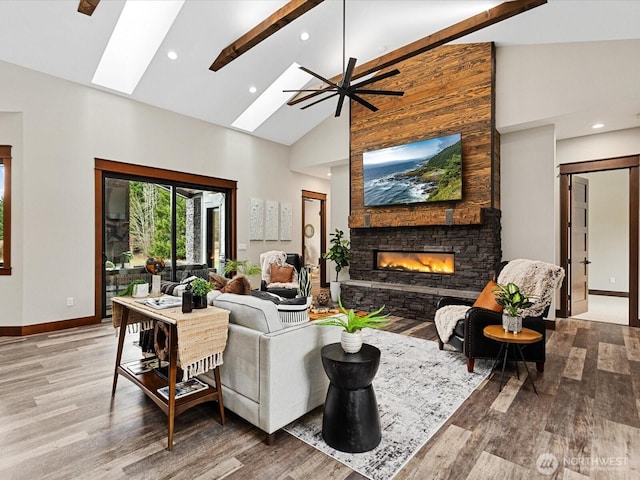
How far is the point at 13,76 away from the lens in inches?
176

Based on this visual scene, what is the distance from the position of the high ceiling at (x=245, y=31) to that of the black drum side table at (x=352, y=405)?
13.7 ft

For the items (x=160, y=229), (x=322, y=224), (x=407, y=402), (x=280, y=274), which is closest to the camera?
(x=407, y=402)

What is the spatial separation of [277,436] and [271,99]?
6144 millimetres

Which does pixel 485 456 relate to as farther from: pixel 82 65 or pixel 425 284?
pixel 82 65

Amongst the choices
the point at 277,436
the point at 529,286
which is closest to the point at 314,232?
the point at 529,286

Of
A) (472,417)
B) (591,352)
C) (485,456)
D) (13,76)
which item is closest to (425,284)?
(591,352)

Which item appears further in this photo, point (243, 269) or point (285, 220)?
point (285, 220)

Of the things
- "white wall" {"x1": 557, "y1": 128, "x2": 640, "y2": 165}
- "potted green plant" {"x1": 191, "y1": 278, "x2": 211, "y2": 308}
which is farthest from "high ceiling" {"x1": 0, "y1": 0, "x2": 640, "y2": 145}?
"potted green plant" {"x1": 191, "y1": 278, "x2": 211, "y2": 308}

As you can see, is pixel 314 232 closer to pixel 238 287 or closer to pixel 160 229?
pixel 160 229

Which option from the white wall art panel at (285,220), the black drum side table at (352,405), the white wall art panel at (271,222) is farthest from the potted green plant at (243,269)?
the black drum side table at (352,405)

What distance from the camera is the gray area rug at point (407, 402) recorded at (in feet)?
6.72

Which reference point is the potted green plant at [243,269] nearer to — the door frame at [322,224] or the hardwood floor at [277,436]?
the door frame at [322,224]

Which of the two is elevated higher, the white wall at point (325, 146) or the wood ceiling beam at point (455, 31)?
the wood ceiling beam at point (455, 31)

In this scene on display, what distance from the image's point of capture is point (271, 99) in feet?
22.3
